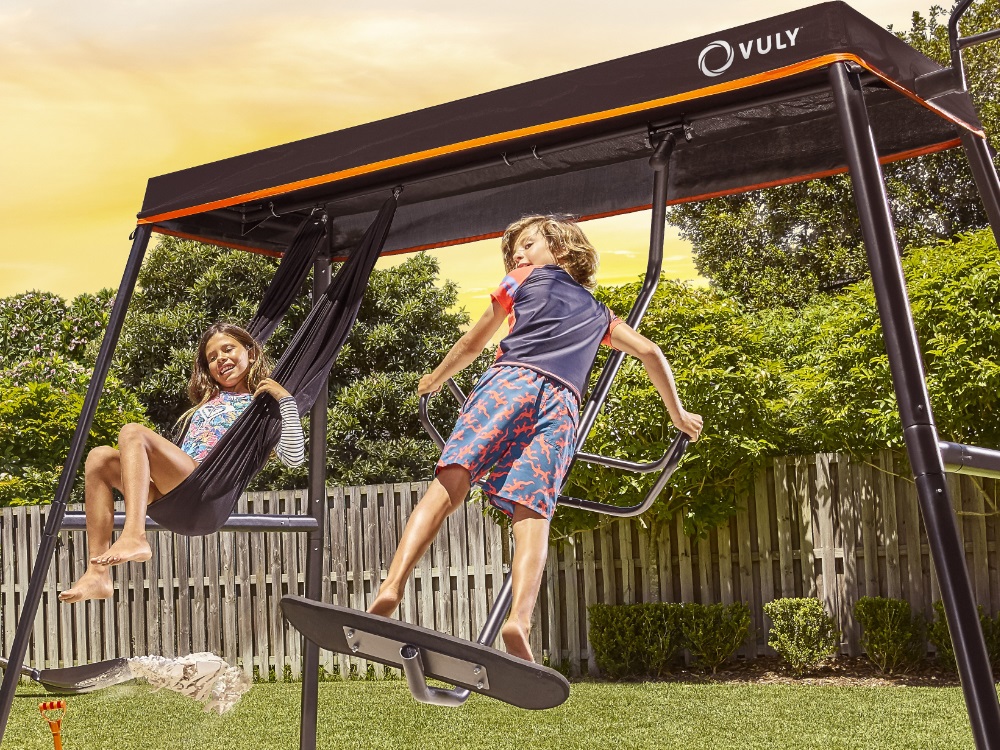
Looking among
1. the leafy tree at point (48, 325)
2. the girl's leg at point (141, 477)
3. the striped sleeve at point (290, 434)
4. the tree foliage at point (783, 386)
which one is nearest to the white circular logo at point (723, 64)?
the striped sleeve at point (290, 434)

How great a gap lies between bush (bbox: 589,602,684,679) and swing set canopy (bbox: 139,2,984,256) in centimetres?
497

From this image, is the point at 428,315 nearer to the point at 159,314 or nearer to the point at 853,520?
the point at 159,314

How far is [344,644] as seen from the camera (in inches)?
80.8

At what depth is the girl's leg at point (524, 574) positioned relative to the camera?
2127 millimetres

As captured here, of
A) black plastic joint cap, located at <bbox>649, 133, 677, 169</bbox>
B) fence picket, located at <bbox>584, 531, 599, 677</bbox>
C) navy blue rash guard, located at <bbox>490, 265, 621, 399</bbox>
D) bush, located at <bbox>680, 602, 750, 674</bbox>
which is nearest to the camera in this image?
navy blue rash guard, located at <bbox>490, 265, 621, 399</bbox>

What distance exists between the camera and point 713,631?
7.87m

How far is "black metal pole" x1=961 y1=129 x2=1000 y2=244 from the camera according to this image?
2.50 m

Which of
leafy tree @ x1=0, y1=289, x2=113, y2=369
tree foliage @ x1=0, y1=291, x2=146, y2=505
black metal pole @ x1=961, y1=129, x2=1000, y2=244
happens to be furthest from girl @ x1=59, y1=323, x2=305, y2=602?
leafy tree @ x1=0, y1=289, x2=113, y2=369

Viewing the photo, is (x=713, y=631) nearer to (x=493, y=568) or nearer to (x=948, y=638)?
(x=948, y=638)

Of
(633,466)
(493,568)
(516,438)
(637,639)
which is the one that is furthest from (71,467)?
(493,568)

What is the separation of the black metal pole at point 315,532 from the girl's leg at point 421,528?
54.9 inches

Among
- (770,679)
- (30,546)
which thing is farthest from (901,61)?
(30,546)

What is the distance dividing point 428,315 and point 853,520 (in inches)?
198

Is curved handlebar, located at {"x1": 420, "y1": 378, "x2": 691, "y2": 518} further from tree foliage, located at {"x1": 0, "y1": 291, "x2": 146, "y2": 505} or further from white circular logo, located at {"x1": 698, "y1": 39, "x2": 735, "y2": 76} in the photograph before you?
tree foliage, located at {"x1": 0, "y1": 291, "x2": 146, "y2": 505}
